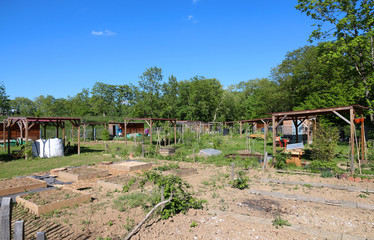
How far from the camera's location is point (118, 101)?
209 ft

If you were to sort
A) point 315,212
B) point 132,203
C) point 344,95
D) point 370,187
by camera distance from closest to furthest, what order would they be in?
point 315,212 → point 132,203 → point 370,187 → point 344,95

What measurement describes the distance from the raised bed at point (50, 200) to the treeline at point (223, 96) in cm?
1701

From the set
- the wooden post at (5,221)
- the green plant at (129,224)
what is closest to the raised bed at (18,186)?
the green plant at (129,224)

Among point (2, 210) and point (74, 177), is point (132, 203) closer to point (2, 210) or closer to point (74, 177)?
point (2, 210)

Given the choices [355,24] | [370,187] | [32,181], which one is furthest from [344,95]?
[32,181]

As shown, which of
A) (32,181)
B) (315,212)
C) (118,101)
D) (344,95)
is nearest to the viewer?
(315,212)

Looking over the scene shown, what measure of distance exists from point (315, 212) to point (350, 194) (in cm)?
239

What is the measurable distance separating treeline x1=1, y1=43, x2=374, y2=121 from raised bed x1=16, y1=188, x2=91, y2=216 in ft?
55.8

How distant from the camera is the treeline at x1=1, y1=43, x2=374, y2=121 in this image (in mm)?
26219

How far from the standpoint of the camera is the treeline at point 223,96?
26219 mm

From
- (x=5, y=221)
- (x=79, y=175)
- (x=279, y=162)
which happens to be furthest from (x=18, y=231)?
(x=279, y=162)

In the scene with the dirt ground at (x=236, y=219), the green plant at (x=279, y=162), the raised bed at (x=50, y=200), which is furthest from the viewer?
the green plant at (x=279, y=162)

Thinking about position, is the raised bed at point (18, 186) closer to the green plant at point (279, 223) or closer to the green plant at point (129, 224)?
the green plant at point (129, 224)

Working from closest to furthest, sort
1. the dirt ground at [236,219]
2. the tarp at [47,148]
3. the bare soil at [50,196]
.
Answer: the dirt ground at [236,219], the bare soil at [50,196], the tarp at [47,148]
